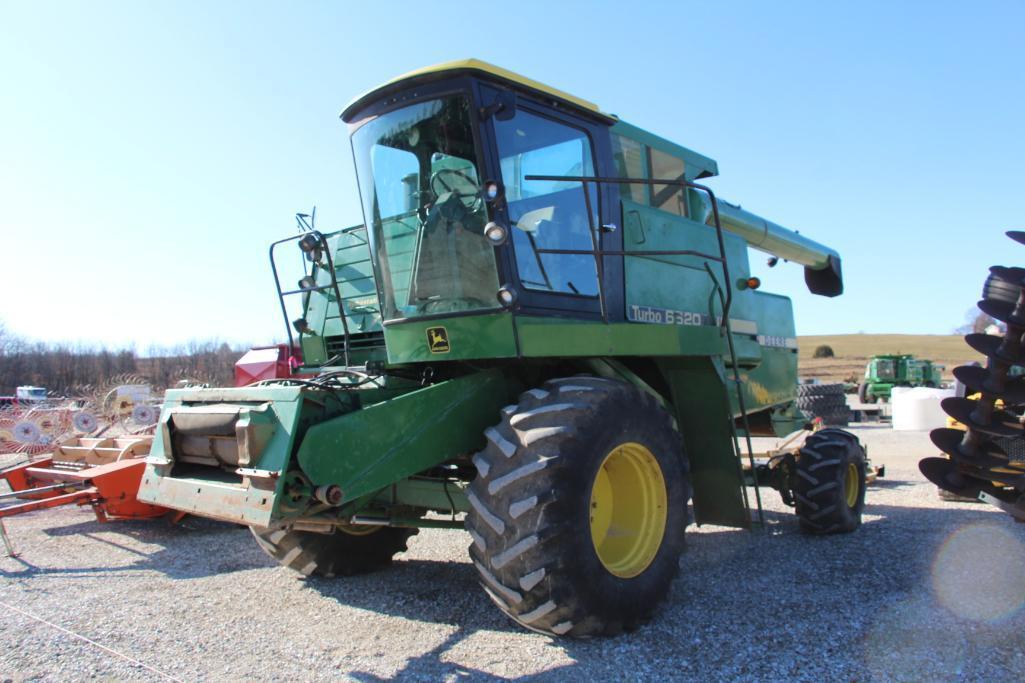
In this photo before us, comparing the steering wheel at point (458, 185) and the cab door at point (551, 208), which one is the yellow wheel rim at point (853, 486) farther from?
the steering wheel at point (458, 185)

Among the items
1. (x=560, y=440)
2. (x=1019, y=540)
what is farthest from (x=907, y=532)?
(x=560, y=440)

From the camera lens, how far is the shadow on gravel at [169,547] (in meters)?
5.84

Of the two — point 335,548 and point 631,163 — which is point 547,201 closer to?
point 631,163

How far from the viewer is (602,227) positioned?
4754mm

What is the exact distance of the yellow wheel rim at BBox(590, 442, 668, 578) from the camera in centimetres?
434

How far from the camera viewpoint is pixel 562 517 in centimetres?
362

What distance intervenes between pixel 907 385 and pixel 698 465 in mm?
28209

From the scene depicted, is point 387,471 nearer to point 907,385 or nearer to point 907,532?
point 907,532

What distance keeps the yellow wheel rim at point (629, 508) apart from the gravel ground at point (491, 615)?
413 mm

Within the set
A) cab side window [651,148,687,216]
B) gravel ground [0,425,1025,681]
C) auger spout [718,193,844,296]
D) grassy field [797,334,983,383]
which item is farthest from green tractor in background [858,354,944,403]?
cab side window [651,148,687,216]

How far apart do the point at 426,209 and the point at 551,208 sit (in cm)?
76

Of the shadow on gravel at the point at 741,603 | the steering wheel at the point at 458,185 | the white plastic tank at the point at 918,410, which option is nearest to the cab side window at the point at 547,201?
the steering wheel at the point at 458,185

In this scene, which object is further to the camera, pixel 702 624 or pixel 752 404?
pixel 752 404

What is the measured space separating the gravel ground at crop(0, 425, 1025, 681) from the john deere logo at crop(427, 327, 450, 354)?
1.59 m
